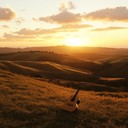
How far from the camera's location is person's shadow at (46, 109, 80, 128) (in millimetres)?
18047

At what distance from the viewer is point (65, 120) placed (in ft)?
62.6

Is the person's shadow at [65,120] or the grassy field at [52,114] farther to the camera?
the grassy field at [52,114]

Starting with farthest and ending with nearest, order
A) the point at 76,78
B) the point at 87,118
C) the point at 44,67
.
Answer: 1. the point at 44,67
2. the point at 76,78
3. the point at 87,118

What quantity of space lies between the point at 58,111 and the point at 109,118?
355 cm

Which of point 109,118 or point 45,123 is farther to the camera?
point 109,118

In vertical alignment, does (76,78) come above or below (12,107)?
below

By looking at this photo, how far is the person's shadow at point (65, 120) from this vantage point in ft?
59.2

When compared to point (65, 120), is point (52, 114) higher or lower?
higher

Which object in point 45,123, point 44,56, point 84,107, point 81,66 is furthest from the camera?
point 44,56

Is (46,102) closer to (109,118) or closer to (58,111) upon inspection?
(58,111)

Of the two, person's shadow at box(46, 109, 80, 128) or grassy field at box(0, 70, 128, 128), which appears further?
grassy field at box(0, 70, 128, 128)

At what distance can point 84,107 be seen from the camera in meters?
22.8

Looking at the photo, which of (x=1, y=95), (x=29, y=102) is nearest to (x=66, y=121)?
(x=29, y=102)

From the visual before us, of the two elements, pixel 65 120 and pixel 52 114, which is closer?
pixel 65 120
